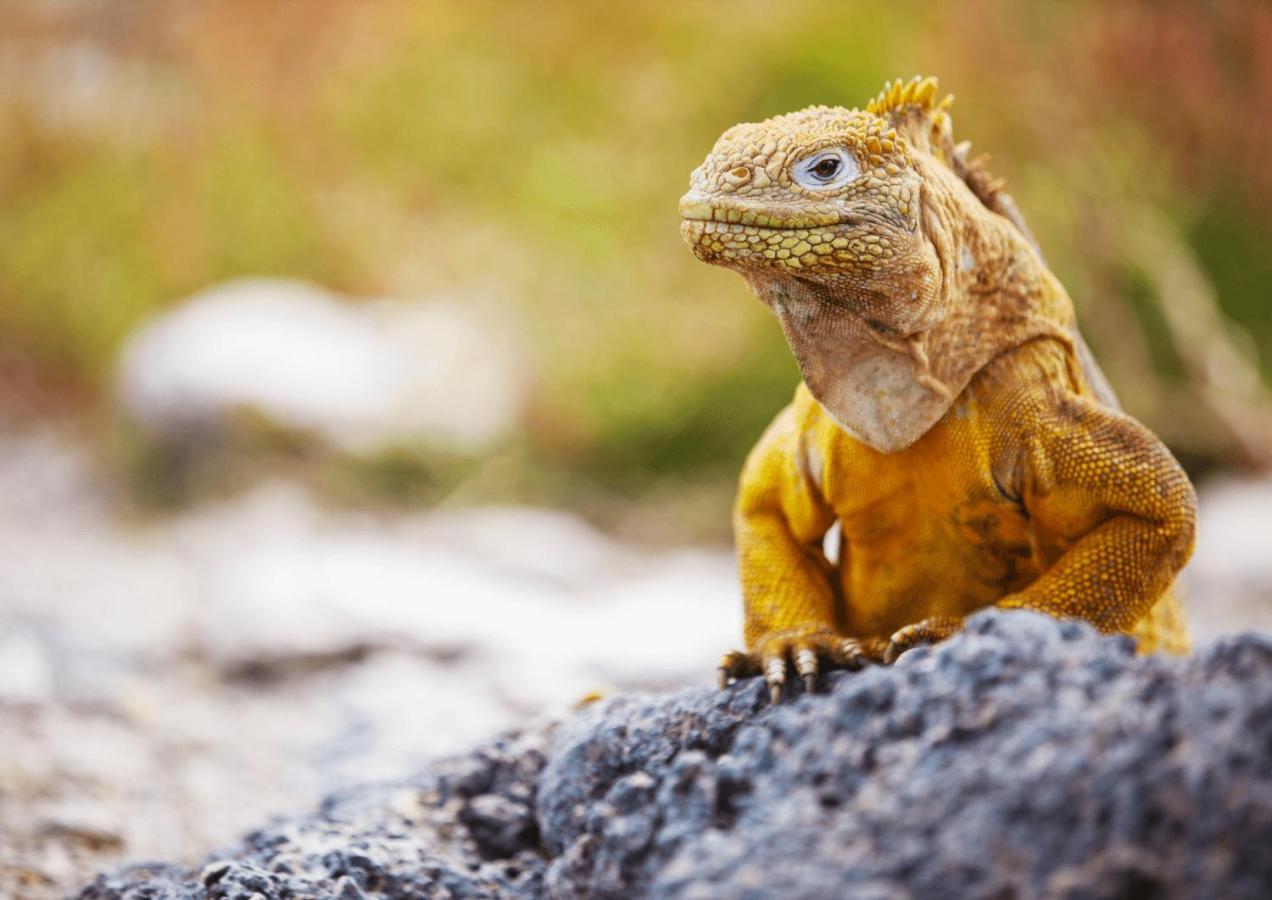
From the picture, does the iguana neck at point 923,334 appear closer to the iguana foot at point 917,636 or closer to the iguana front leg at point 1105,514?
the iguana front leg at point 1105,514

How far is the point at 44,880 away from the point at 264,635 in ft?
9.28

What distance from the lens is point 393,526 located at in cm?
920

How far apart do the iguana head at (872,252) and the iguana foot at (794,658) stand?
1.41 ft

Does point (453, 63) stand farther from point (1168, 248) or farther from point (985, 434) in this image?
point (985, 434)

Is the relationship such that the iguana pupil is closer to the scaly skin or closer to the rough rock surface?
the scaly skin

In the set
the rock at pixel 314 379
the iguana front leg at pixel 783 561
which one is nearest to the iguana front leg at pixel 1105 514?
the iguana front leg at pixel 783 561

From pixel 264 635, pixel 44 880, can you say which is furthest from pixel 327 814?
pixel 264 635

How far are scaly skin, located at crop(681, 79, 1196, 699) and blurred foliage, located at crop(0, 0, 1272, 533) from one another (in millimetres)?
6383

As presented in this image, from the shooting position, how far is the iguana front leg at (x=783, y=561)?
8.89ft

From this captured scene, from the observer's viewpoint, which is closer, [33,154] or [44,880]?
[44,880]

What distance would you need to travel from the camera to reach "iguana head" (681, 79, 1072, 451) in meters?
2.51

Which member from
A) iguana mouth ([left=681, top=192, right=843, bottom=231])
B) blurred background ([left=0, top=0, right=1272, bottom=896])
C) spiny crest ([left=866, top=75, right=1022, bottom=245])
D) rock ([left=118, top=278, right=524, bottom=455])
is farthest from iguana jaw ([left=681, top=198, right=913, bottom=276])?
rock ([left=118, top=278, right=524, bottom=455])

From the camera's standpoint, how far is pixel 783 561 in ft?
10.2

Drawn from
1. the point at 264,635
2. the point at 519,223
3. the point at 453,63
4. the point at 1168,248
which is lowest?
the point at 264,635
